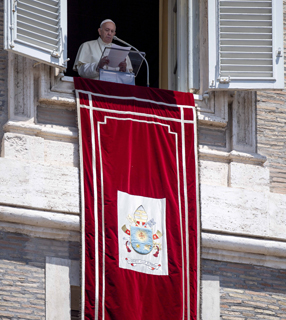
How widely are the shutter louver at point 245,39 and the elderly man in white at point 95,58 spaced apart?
96 cm

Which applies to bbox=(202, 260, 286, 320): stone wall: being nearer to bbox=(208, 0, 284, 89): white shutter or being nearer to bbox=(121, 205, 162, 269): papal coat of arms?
bbox=(121, 205, 162, 269): papal coat of arms

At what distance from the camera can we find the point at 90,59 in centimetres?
1178

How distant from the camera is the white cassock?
37.8 ft

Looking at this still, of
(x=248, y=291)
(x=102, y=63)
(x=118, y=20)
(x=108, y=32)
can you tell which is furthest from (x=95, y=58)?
(x=118, y=20)

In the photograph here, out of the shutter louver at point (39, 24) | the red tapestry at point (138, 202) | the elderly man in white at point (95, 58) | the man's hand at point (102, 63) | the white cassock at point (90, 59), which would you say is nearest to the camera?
the red tapestry at point (138, 202)

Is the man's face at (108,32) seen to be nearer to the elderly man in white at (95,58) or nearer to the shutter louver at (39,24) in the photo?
the elderly man in white at (95,58)

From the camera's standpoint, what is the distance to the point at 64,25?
11203 millimetres

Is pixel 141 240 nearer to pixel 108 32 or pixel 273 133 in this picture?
pixel 273 133

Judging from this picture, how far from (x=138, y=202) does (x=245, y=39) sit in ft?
6.59

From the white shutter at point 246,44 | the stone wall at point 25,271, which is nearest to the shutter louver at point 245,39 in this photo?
the white shutter at point 246,44

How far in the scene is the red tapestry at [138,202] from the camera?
10.4m

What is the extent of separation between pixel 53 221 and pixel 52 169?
50cm

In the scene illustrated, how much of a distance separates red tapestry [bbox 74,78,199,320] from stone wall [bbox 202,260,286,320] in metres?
0.30

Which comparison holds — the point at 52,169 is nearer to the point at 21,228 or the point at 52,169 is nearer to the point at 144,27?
the point at 21,228
